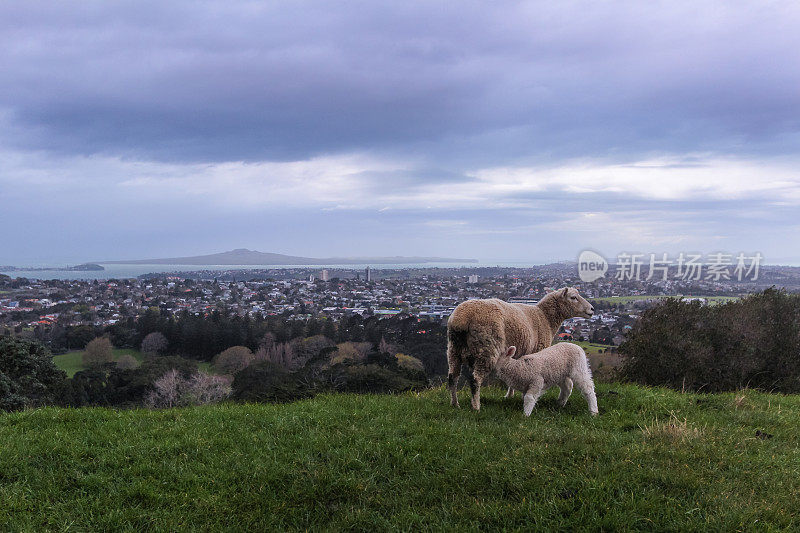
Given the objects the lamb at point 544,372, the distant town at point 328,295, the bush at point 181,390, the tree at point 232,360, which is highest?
the lamb at point 544,372

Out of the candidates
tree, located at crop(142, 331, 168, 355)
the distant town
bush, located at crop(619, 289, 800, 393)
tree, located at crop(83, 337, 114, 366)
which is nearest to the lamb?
bush, located at crop(619, 289, 800, 393)

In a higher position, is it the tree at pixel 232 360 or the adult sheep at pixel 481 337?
the adult sheep at pixel 481 337

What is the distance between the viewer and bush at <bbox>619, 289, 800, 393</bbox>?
19.6 metres

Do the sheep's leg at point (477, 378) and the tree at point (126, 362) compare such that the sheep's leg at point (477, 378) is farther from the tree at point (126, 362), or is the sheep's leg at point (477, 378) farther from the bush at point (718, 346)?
the tree at point (126, 362)

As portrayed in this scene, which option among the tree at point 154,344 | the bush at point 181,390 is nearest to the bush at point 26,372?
the bush at point 181,390

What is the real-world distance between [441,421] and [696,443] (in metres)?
3.75

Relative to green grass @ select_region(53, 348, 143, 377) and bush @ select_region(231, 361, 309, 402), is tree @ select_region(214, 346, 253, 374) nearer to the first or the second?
bush @ select_region(231, 361, 309, 402)

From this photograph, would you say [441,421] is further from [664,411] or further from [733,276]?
[733,276]

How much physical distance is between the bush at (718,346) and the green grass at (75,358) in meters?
44.6

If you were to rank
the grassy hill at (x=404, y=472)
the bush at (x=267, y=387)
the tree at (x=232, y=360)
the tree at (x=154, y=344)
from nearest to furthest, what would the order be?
the grassy hill at (x=404, y=472) < the bush at (x=267, y=387) < the tree at (x=232, y=360) < the tree at (x=154, y=344)

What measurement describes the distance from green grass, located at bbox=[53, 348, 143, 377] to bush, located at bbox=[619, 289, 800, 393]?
4462 centimetres

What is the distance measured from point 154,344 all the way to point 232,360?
1349cm

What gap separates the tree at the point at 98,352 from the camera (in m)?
46.3

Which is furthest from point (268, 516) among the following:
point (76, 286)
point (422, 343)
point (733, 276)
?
point (76, 286)
